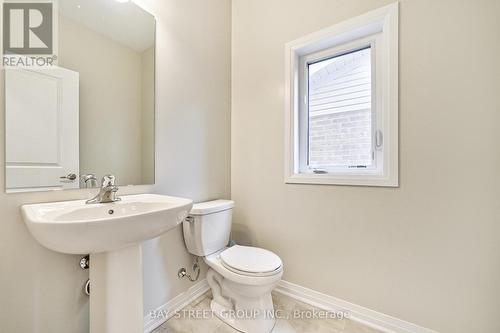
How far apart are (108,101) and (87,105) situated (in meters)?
0.11

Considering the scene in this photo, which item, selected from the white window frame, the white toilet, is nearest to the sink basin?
the white toilet

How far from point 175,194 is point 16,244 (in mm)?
735

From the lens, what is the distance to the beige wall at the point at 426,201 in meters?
1.03

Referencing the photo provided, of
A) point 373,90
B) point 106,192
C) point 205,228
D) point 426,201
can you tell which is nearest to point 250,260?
point 205,228

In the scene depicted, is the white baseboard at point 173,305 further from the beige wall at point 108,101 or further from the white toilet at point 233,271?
the beige wall at point 108,101

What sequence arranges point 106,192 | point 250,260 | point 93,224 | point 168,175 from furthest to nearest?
point 168,175 < point 250,260 < point 106,192 < point 93,224

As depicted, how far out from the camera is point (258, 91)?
1.78 meters

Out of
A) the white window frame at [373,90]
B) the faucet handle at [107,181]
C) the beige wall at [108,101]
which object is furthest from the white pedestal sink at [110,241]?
the white window frame at [373,90]

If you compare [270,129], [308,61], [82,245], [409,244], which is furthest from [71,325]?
[308,61]

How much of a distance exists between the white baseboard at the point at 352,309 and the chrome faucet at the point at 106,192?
4.40 ft

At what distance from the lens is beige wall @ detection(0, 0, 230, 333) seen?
86 cm

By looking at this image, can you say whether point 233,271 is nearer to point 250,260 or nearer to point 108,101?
point 250,260

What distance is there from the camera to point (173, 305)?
55.7 inches

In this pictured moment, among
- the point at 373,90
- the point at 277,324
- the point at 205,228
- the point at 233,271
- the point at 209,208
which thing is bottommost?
the point at 277,324
